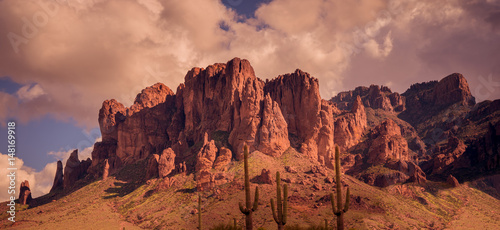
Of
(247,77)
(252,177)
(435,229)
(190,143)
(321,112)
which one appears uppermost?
(247,77)

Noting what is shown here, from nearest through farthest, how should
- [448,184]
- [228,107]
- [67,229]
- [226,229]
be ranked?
1. [226,229]
2. [67,229]
3. [448,184]
4. [228,107]

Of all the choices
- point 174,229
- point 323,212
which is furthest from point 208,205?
point 323,212

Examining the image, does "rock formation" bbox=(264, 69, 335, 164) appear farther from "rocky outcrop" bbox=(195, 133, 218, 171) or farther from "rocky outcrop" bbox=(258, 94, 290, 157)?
"rocky outcrop" bbox=(195, 133, 218, 171)

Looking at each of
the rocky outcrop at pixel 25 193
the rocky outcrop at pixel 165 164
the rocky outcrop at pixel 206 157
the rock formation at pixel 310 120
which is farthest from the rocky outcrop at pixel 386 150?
the rocky outcrop at pixel 25 193

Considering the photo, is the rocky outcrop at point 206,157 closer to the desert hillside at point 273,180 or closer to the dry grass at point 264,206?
the desert hillside at point 273,180

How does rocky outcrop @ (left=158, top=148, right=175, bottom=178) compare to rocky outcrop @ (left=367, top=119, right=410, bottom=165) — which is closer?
rocky outcrop @ (left=158, top=148, right=175, bottom=178)

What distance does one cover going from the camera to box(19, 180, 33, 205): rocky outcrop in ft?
600

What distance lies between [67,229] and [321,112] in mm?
134489

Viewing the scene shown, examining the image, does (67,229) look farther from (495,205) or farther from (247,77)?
(495,205)

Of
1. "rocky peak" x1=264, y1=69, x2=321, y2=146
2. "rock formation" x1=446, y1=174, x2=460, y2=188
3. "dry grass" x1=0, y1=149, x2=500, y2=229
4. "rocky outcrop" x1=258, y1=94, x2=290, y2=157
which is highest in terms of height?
"rocky peak" x1=264, y1=69, x2=321, y2=146

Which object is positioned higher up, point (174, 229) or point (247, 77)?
point (247, 77)

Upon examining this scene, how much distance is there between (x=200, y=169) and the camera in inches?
6029

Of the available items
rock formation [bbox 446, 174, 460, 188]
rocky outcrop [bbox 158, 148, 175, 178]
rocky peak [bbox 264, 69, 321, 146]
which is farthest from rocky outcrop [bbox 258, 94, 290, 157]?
rock formation [bbox 446, 174, 460, 188]

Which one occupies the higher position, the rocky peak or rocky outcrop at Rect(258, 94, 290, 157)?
the rocky peak
